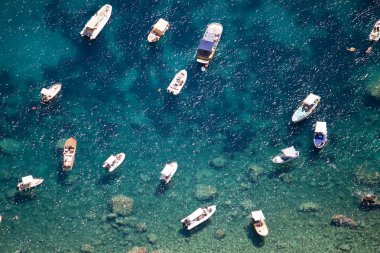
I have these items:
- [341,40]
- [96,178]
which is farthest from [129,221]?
[341,40]

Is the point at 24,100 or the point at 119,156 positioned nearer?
the point at 119,156

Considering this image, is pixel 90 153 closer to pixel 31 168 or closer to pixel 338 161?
pixel 31 168

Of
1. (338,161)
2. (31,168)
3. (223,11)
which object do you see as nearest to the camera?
(338,161)

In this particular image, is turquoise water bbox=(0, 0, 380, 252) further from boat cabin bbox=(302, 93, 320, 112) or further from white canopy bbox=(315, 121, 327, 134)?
boat cabin bbox=(302, 93, 320, 112)

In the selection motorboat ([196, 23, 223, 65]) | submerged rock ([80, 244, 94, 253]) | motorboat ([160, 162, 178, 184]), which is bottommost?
submerged rock ([80, 244, 94, 253])

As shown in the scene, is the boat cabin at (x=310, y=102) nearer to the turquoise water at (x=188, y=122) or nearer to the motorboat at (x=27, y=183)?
the turquoise water at (x=188, y=122)

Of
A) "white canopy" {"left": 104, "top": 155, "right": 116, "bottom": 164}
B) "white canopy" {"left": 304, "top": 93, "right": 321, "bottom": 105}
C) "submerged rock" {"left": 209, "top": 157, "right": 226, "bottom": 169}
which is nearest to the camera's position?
"white canopy" {"left": 304, "top": 93, "right": 321, "bottom": 105}

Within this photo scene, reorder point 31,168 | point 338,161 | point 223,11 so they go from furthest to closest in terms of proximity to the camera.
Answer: point 223,11 → point 31,168 → point 338,161

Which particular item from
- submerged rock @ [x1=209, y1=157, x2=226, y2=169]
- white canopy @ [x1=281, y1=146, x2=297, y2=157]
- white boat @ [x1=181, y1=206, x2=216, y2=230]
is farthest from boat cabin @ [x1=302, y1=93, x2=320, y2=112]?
white boat @ [x1=181, y1=206, x2=216, y2=230]
